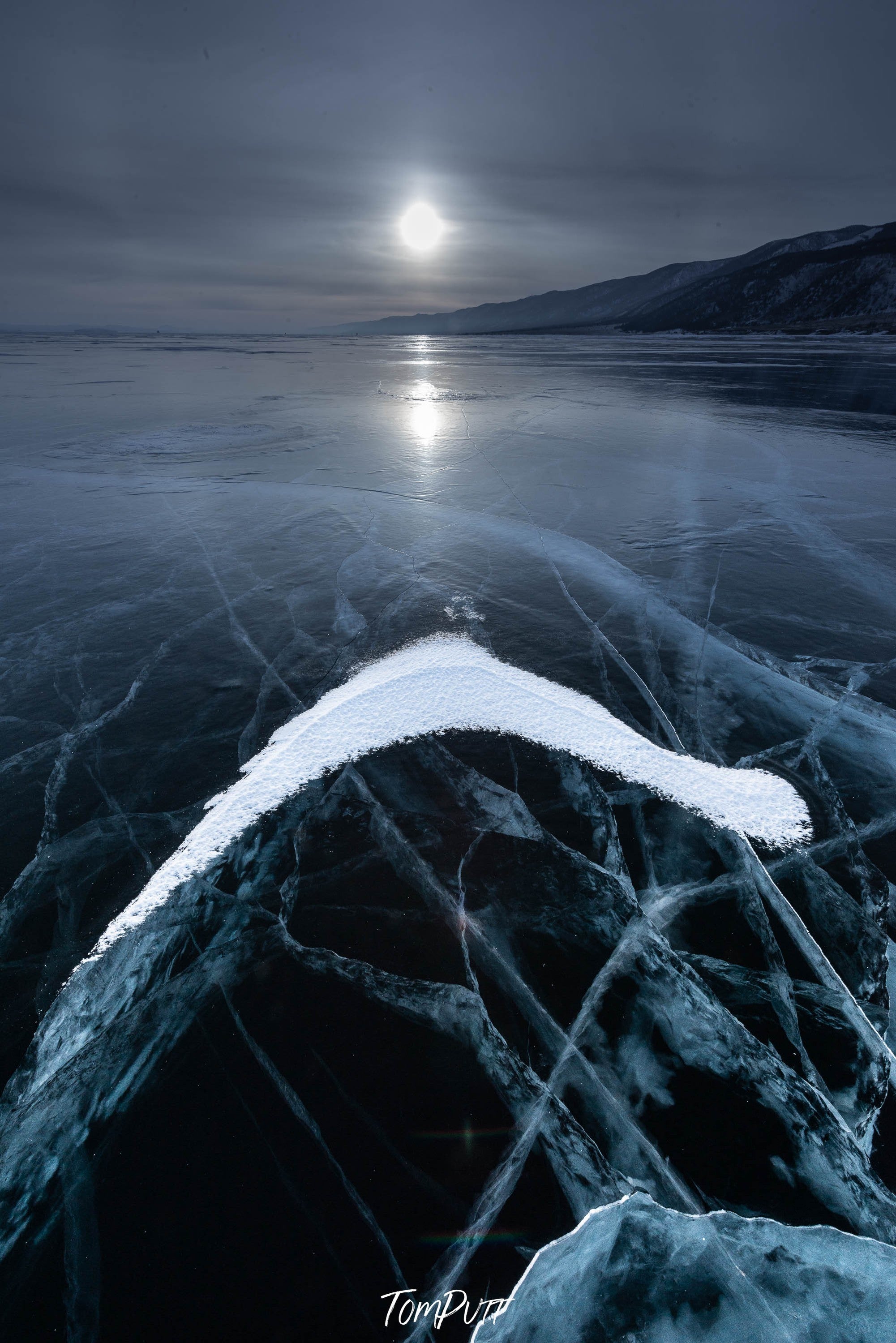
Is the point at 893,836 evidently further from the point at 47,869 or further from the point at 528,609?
the point at 47,869

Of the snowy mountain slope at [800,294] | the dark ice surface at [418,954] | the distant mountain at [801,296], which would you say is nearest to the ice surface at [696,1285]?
the dark ice surface at [418,954]

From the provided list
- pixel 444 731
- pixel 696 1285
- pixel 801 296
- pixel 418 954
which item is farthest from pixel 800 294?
pixel 696 1285

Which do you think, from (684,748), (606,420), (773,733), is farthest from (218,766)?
(606,420)

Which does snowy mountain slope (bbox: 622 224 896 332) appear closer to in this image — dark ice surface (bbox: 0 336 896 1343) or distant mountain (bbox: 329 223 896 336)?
distant mountain (bbox: 329 223 896 336)

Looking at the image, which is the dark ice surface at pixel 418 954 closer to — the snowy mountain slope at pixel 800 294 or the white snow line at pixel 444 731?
the white snow line at pixel 444 731

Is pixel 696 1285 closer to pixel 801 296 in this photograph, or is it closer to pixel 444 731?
pixel 444 731

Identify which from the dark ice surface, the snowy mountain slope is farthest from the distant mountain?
the dark ice surface
